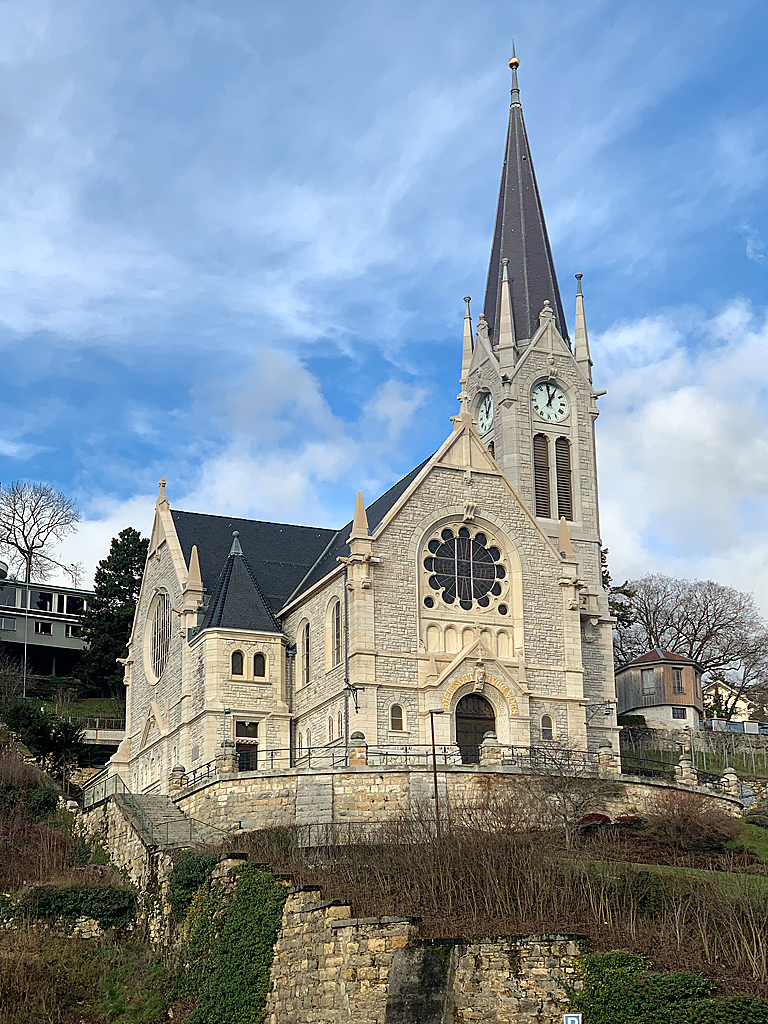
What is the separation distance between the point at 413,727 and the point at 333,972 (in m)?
17.4

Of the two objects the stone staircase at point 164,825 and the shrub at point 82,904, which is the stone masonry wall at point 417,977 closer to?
the shrub at point 82,904

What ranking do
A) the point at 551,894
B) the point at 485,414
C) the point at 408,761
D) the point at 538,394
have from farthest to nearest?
the point at 485,414 → the point at 538,394 → the point at 408,761 → the point at 551,894

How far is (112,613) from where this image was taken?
7150 cm

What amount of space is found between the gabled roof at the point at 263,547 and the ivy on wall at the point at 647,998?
92.7 feet

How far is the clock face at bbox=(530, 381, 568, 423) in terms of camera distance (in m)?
59.5

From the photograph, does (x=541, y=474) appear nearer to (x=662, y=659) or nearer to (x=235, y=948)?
(x=662, y=659)

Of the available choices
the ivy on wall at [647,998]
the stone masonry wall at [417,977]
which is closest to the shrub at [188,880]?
the stone masonry wall at [417,977]

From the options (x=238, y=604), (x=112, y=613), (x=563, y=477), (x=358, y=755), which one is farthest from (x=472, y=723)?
(x=112, y=613)

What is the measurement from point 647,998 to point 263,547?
33.5 meters

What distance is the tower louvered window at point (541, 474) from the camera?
5809cm

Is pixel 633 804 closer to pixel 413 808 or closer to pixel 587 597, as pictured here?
pixel 413 808

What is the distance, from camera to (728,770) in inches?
1857

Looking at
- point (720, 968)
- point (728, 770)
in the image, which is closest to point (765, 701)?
point (728, 770)

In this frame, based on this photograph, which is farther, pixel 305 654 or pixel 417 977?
pixel 305 654
